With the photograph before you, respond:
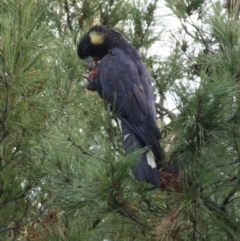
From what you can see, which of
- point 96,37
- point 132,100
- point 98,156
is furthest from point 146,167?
point 96,37

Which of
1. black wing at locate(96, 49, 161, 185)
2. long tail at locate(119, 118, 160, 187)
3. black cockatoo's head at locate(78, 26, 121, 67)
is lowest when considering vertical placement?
long tail at locate(119, 118, 160, 187)

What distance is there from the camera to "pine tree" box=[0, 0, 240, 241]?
2.00 m

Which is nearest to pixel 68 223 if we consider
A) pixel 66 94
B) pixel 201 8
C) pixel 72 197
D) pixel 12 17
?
pixel 72 197

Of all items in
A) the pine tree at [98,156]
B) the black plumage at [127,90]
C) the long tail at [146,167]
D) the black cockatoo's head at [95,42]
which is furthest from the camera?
the black cockatoo's head at [95,42]

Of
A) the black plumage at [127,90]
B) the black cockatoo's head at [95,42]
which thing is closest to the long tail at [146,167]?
the black plumage at [127,90]

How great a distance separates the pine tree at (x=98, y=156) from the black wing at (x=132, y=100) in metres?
0.04

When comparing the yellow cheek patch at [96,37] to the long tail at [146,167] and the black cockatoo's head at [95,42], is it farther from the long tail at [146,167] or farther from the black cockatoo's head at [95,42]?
the long tail at [146,167]

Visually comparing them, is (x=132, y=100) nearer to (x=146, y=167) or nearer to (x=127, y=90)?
(x=127, y=90)

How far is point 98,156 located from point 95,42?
3.93ft

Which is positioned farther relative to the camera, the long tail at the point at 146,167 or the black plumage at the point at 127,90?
the black plumage at the point at 127,90

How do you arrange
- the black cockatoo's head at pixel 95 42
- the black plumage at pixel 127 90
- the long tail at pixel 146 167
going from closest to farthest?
1. the long tail at pixel 146 167
2. the black plumage at pixel 127 90
3. the black cockatoo's head at pixel 95 42

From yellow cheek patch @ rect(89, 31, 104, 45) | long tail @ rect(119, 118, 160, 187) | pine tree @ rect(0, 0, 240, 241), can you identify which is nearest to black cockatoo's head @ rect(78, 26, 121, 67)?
yellow cheek patch @ rect(89, 31, 104, 45)

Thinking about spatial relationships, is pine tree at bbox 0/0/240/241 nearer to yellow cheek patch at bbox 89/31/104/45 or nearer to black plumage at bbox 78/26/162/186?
black plumage at bbox 78/26/162/186

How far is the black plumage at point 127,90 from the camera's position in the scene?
7.39 feet
